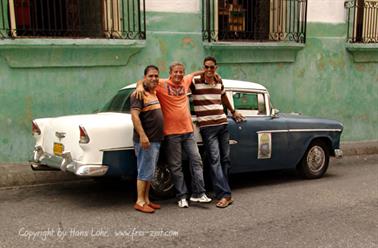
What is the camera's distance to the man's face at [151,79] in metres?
5.34

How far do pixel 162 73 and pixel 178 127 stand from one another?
3394mm

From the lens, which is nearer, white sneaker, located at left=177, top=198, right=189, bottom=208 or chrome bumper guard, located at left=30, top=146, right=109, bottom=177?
chrome bumper guard, located at left=30, top=146, right=109, bottom=177

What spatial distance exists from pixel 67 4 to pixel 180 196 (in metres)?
4.61

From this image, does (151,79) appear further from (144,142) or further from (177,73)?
(144,142)

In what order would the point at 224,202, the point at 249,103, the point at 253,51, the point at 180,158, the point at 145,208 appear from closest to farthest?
the point at 145,208 → the point at 180,158 → the point at 224,202 → the point at 249,103 → the point at 253,51

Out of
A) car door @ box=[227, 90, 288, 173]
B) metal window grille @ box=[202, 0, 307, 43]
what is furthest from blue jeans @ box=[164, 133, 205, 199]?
metal window grille @ box=[202, 0, 307, 43]

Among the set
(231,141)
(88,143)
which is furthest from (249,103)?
(88,143)

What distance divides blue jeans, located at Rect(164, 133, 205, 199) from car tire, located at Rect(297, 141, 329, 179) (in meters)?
2.20

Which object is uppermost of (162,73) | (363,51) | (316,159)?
(363,51)

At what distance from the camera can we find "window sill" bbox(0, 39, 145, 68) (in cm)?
749

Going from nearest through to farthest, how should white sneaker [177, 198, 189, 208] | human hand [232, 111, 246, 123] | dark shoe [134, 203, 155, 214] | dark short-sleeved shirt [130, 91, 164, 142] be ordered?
dark short-sleeved shirt [130, 91, 164, 142]
dark shoe [134, 203, 155, 214]
white sneaker [177, 198, 189, 208]
human hand [232, 111, 246, 123]

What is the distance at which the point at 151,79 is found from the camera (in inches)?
210

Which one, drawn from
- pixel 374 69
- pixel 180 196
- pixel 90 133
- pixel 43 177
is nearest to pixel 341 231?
pixel 180 196

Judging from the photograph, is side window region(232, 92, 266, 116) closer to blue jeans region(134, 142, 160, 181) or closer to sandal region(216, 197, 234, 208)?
sandal region(216, 197, 234, 208)
